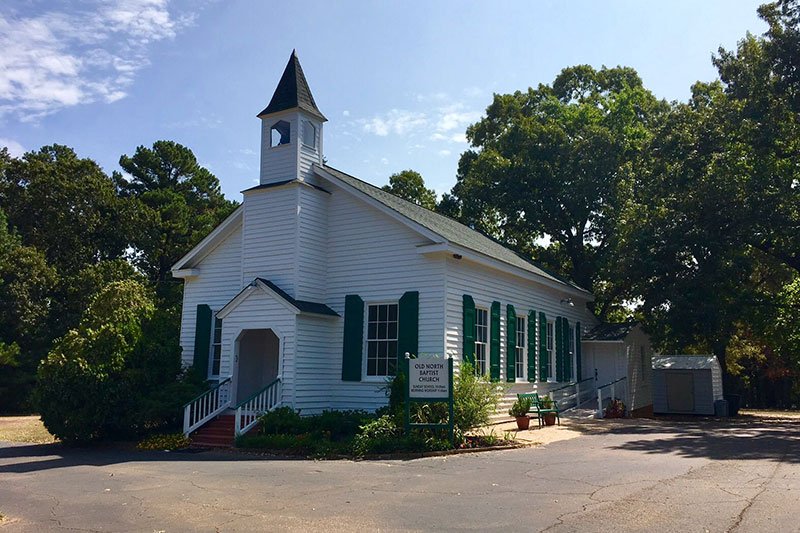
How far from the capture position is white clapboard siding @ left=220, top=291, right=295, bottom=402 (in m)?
17.2

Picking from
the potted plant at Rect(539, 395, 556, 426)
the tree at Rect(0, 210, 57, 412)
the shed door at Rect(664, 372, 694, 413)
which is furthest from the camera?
the tree at Rect(0, 210, 57, 412)

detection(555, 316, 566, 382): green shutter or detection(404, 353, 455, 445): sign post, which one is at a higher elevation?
detection(555, 316, 566, 382): green shutter

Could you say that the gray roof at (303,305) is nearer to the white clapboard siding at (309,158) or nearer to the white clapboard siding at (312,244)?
the white clapboard siding at (312,244)

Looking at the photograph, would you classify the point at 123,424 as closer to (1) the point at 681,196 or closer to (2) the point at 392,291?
(2) the point at 392,291

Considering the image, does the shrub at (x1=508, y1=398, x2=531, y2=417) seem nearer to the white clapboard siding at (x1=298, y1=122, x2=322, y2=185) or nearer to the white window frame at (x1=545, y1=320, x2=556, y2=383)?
the white window frame at (x1=545, y1=320, x2=556, y2=383)

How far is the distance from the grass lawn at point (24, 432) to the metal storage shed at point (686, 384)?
22.9 meters

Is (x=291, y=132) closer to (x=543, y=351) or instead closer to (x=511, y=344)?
(x=511, y=344)

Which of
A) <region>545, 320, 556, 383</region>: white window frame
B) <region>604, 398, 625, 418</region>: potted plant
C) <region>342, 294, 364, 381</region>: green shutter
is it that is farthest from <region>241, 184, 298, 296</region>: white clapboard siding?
<region>604, 398, 625, 418</region>: potted plant

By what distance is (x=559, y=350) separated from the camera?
23.7 meters

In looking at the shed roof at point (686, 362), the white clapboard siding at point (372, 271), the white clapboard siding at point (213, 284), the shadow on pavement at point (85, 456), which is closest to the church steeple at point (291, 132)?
the white clapboard siding at point (372, 271)

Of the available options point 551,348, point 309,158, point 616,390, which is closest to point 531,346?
point 551,348

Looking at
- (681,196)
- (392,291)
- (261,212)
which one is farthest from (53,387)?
(681,196)

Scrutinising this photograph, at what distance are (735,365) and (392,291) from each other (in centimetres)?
2815

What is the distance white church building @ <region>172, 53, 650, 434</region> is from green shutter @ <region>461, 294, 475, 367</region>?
0.04 metres
